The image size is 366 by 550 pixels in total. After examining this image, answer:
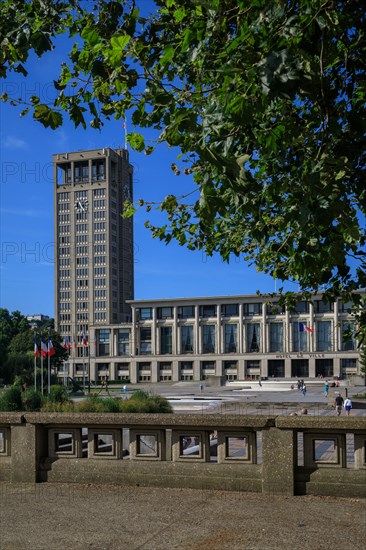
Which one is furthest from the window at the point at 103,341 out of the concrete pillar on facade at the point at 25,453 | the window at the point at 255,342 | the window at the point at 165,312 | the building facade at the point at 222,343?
the concrete pillar on facade at the point at 25,453

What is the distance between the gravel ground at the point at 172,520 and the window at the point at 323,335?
12422 centimetres

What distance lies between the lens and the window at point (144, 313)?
14088 cm

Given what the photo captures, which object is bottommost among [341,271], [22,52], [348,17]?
[341,271]

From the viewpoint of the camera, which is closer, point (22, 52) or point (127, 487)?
point (22, 52)

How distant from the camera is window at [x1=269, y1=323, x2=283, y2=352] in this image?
13188cm

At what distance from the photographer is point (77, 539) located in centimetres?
601

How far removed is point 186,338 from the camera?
138625mm

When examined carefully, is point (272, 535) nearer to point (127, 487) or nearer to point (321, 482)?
point (321, 482)

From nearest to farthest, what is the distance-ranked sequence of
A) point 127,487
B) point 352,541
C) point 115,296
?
point 352,541 → point 127,487 → point 115,296

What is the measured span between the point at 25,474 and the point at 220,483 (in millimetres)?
2852

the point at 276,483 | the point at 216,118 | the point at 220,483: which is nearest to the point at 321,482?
the point at 276,483

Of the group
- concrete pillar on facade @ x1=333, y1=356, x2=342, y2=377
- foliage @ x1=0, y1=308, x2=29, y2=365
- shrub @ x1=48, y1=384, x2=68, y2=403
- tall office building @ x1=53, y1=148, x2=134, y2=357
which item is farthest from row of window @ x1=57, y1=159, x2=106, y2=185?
shrub @ x1=48, y1=384, x2=68, y2=403

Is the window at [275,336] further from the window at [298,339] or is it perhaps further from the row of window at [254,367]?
the row of window at [254,367]

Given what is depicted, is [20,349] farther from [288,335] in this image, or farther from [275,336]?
[288,335]
